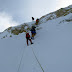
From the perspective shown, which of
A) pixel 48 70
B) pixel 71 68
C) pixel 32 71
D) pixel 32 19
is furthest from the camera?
pixel 32 19

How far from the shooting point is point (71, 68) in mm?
1860

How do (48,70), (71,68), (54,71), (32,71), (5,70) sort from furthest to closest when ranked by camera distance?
(5,70)
(32,71)
(48,70)
(54,71)
(71,68)

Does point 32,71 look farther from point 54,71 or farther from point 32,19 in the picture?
point 32,19

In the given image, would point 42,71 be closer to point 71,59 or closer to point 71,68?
point 71,68

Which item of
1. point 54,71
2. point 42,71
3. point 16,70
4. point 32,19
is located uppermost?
point 32,19

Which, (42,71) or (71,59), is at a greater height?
(71,59)

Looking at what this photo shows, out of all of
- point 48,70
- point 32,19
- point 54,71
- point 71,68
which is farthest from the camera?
point 32,19

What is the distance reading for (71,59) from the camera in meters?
2.19

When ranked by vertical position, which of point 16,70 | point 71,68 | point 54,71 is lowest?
point 16,70

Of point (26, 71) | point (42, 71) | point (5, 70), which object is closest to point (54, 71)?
point (42, 71)

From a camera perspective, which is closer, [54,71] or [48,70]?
[54,71]

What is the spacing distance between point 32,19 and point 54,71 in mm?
19703

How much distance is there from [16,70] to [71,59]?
237 centimetres

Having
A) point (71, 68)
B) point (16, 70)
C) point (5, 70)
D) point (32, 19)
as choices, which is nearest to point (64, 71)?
point (71, 68)
